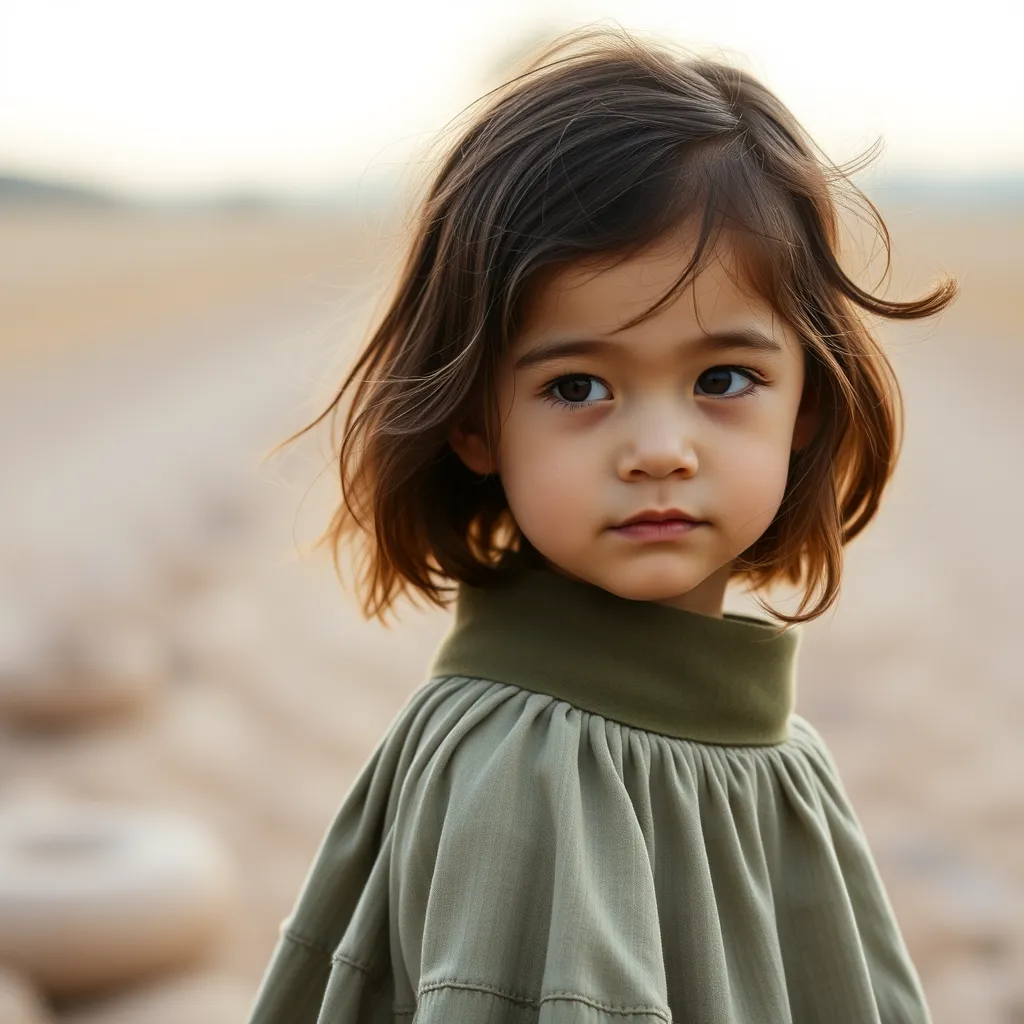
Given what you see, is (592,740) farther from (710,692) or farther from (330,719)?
(330,719)

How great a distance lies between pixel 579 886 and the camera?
5.68 ft

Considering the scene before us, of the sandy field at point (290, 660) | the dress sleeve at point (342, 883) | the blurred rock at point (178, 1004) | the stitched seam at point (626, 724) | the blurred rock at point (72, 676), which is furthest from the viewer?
the blurred rock at point (72, 676)

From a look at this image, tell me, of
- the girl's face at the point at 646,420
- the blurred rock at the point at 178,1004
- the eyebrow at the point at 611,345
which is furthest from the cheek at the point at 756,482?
the blurred rock at the point at 178,1004

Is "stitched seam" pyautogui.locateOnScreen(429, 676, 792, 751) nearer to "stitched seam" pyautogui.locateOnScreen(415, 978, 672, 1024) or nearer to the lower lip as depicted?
the lower lip

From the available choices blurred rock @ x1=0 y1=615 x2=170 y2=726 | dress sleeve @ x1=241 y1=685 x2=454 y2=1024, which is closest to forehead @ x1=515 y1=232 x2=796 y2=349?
dress sleeve @ x1=241 y1=685 x2=454 y2=1024

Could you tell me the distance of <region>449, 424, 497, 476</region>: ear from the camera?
200cm

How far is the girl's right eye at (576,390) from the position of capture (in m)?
1.83

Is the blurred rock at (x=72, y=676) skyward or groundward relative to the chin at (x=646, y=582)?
skyward

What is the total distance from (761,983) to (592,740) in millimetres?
364

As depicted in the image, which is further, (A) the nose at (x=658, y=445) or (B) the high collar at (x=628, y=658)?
(B) the high collar at (x=628, y=658)

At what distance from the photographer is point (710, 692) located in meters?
1.96

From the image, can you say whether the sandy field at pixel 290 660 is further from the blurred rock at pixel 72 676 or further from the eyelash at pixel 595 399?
the eyelash at pixel 595 399

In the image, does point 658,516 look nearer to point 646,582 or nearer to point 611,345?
point 646,582

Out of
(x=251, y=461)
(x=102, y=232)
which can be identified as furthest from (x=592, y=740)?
(x=102, y=232)
